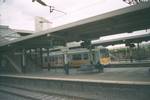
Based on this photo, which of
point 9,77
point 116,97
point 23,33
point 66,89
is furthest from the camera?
point 23,33

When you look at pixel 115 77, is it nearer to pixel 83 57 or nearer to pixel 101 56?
pixel 101 56

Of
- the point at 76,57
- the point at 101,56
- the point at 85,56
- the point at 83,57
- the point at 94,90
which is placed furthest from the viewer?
the point at 76,57

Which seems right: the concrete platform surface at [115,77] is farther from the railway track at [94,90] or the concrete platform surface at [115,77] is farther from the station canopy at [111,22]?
the station canopy at [111,22]

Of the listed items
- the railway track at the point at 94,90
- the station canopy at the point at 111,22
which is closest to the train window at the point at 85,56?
the station canopy at the point at 111,22

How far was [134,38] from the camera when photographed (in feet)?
82.5

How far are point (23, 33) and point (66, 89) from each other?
24.1 metres

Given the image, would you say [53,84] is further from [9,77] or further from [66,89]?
[9,77]

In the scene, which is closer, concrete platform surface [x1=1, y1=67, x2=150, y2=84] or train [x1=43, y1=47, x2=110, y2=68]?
concrete platform surface [x1=1, y1=67, x2=150, y2=84]

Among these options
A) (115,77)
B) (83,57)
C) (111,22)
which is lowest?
(115,77)

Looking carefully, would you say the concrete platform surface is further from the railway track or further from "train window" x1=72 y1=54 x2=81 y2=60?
"train window" x1=72 y1=54 x2=81 y2=60

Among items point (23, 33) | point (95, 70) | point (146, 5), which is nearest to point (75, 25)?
point (146, 5)

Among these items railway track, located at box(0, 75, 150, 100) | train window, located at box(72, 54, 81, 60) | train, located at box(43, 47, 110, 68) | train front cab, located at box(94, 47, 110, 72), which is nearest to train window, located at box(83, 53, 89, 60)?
Answer: train, located at box(43, 47, 110, 68)

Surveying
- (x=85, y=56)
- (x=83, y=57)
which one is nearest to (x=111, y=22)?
(x=85, y=56)

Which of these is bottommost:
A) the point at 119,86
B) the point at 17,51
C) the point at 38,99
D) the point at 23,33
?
the point at 38,99
